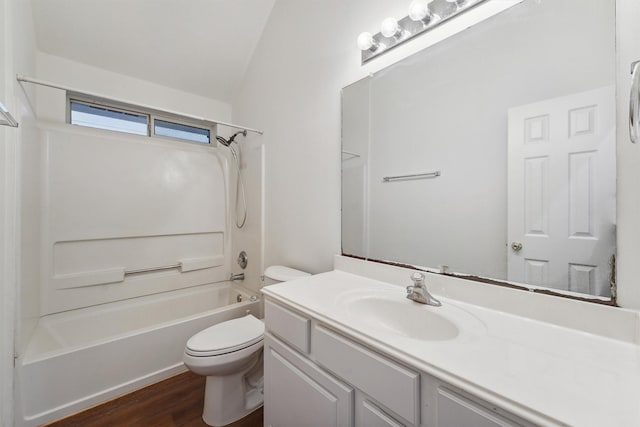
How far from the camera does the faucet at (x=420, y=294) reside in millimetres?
1011

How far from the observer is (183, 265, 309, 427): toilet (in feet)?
4.54

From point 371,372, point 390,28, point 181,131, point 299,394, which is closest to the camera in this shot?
point 371,372

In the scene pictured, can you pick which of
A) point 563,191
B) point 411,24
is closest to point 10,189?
point 411,24

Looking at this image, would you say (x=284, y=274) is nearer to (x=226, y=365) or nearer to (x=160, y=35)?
(x=226, y=365)

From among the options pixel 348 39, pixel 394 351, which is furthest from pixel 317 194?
pixel 394 351

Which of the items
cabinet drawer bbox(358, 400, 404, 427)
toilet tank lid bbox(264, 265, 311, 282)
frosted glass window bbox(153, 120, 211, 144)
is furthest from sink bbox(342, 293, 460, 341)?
frosted glass window bbox(153, 120, 211, 144)

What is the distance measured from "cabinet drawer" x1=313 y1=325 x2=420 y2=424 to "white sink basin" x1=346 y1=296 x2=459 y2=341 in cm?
13

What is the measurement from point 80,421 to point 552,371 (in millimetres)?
2246

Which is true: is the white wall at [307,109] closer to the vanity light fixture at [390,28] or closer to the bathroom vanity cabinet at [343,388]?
the vanity light fixture at [390,28]

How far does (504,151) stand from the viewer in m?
1.00

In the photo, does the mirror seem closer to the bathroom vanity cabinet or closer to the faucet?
the faucet

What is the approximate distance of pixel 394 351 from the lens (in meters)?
0.68

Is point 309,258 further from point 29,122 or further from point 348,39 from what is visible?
point 29,122

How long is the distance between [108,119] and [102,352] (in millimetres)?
1870
